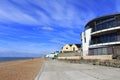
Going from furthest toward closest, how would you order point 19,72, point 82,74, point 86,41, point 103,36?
point 86,41, point 103,36, point 19,72, point 82,74

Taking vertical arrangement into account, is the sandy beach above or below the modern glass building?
below

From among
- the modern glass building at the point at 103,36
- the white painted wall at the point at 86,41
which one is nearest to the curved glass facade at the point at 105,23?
the modern glass building at the point at 103,36

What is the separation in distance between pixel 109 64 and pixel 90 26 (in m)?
21.0

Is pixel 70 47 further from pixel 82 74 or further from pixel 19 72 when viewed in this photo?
pixel 82 74

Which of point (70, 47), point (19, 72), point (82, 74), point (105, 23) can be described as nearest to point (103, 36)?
point (105, 23)

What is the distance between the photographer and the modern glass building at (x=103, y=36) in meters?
40.5

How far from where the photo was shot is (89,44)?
165 feet

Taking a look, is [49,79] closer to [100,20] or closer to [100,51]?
[100,51]

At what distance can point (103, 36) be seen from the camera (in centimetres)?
4525

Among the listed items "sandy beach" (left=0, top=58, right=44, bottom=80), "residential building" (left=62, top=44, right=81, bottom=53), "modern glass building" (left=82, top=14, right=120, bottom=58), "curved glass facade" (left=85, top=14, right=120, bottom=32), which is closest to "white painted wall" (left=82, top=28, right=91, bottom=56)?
"modern glass building" (left=82, top=14, right=120, bottom=58)

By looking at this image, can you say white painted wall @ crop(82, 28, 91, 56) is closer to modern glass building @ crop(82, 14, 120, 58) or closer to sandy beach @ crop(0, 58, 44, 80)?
modern glass building @ crop(82, 14, 120, 58)

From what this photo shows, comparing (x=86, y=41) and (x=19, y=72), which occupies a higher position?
(x=86, y=41)

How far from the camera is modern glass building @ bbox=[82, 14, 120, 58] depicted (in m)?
40.5

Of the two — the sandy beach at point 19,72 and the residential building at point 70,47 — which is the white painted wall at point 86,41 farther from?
the residential building at point 70,47
